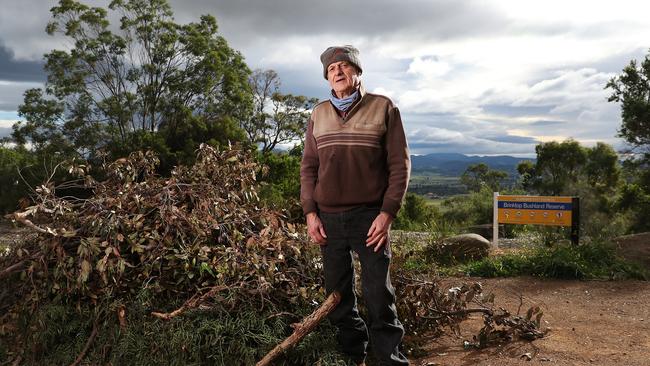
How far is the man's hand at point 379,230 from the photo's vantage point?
320 cm

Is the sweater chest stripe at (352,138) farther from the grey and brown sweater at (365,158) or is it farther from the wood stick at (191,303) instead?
the wood stick at (191,303)

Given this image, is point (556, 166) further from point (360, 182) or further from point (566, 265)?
point (360, 182)

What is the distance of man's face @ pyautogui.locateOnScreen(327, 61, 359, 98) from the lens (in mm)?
3336

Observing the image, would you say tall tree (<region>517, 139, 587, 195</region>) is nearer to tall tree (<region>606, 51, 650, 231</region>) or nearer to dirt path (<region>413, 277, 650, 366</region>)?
tall tree (<region>606, 51, 650, 231</region>)

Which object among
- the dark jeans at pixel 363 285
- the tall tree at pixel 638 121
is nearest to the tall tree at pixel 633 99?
the tall tree at pixel 638 121

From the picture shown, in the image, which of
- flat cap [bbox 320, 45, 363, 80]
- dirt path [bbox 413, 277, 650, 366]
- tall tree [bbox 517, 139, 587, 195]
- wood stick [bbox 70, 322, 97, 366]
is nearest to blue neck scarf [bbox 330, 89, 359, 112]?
flat cap [bbox 320, 45, 363, 80]

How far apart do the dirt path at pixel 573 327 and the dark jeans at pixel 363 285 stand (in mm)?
703

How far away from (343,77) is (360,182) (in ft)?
2.06

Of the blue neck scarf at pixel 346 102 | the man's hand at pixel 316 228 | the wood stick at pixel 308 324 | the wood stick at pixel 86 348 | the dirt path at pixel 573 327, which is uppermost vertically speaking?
the blue neck scarf at pixel 346 102

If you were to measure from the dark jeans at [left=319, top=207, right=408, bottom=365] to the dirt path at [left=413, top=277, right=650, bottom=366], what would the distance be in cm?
70

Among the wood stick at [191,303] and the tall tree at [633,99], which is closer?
the wood stick at [191,303]

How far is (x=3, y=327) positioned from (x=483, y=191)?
25.5m

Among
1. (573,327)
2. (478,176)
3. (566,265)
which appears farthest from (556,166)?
(573,327)

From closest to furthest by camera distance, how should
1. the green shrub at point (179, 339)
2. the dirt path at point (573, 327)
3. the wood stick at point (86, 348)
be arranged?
1. the green shrub at point (179, 339)
2. the wood stick at point (86, 348)
3. the dirt path at point (573, 327)
